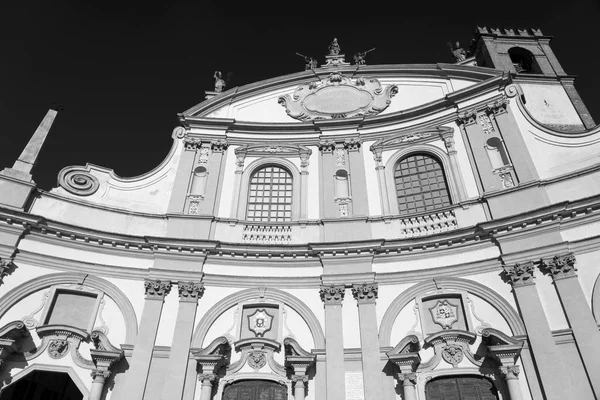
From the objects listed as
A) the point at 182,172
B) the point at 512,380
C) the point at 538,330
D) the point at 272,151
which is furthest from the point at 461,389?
the point at 182,172

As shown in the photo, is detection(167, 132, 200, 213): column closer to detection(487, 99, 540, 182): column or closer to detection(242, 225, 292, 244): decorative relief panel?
detection(242, 225, 292, 244): decorative relief panel

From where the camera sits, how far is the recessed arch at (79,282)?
11609 millimetres

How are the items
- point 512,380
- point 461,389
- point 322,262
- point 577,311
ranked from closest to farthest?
1. point 512,380
2. point 577,311
3. point 461,389
4. point 322,262

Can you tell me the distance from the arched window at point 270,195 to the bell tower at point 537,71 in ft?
34.0

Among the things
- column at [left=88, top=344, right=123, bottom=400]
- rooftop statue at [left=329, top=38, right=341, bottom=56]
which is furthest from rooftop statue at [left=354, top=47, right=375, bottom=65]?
column at [left=88, top=344, right=123, bottom=400]

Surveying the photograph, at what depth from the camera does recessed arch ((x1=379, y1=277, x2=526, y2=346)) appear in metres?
11.2

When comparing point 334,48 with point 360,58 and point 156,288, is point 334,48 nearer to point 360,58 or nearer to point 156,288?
point 360,58

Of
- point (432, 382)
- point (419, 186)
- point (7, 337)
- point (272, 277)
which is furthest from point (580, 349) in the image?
point (7, 337)

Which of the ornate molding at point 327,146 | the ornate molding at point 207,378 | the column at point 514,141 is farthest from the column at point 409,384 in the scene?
the ornate molding at point 327,146

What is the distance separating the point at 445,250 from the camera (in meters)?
12.6

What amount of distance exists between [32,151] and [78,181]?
1625mm

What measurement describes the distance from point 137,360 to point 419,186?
10.1m

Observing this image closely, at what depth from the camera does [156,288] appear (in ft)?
40.8

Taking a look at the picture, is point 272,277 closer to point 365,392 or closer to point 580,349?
point 365,392
